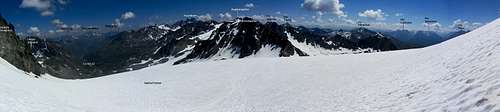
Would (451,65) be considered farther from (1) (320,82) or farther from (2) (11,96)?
(2) (11,96)

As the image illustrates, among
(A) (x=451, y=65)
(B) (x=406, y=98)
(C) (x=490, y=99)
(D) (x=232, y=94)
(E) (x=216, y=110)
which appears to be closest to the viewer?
(C) (x=490, y=99)

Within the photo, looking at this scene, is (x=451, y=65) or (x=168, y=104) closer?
(x=451, y=65)

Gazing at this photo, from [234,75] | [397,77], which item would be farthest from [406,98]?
[234,75]

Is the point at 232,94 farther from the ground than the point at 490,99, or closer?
closer

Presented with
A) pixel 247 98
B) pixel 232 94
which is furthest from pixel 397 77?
pixel 232 94

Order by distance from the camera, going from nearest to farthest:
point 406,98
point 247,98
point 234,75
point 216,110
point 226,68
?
point 406,98 < point 216,110 < point 247,98 < point 234,75 < point 226,68

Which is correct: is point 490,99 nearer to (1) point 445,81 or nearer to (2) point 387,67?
(1) point 445,81
